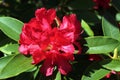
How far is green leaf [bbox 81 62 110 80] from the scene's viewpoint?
166cm

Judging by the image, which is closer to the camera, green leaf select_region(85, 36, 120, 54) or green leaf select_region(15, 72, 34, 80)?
green leaf select_region(85, 36, 120, 54)

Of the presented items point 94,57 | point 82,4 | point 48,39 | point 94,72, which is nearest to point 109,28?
point 94,57

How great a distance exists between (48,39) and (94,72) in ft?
0.95

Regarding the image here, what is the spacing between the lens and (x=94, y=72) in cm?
170

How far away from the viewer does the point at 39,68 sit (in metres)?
1.69

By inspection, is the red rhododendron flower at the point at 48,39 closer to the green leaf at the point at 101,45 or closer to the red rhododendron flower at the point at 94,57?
the green leaf at the point at 101,45

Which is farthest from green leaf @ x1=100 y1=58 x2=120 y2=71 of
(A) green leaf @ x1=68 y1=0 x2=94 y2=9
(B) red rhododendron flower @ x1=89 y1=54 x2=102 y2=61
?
(A) green leaf @ x1=68 y1=0 x2=94 y2=9

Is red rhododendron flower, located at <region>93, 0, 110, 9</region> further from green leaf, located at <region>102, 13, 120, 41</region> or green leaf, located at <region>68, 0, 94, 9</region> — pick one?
green leaf, located at <region>102, 13, 120, 41</region>

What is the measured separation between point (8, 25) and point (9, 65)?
25 centimetres

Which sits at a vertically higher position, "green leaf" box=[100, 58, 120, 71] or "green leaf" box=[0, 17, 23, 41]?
"green leaf" box=[0, 17, 23, 41]

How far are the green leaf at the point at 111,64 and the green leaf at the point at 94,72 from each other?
0.02 m

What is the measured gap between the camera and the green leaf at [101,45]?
1.63 m

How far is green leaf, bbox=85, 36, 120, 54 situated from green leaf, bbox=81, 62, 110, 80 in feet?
0.31

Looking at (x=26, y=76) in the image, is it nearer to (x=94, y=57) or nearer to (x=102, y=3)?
(x=94, y=57)
